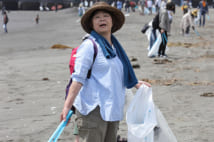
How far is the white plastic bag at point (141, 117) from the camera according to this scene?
11.1ft

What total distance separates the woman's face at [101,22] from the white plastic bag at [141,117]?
21.5 inches

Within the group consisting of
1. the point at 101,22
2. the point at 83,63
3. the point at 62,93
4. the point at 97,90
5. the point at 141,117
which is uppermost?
the point at 101,22

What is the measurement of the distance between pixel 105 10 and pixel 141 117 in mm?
851

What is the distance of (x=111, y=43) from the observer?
3404 millimetres

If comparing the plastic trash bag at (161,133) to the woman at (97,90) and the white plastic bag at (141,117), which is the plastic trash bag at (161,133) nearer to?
the white plastic bag at (141,117)

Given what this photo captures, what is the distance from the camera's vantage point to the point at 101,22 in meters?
3.32

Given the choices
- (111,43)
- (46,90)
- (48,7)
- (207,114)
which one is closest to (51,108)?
(46,90)

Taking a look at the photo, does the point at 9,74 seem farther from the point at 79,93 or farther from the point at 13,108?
the point at 79,93

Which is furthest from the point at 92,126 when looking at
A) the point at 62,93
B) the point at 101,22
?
the point at 62,93

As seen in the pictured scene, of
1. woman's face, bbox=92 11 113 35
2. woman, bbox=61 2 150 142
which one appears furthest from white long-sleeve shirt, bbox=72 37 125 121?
woman's face, bbox=92 11 113 35

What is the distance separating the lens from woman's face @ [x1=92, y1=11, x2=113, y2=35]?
10.9ft

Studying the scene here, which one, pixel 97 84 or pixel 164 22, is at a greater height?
pixel 97 84

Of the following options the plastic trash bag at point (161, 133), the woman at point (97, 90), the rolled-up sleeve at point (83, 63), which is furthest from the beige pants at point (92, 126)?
the plastic trash bag at point (161, 133)

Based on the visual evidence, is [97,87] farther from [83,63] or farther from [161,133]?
[161,133]
